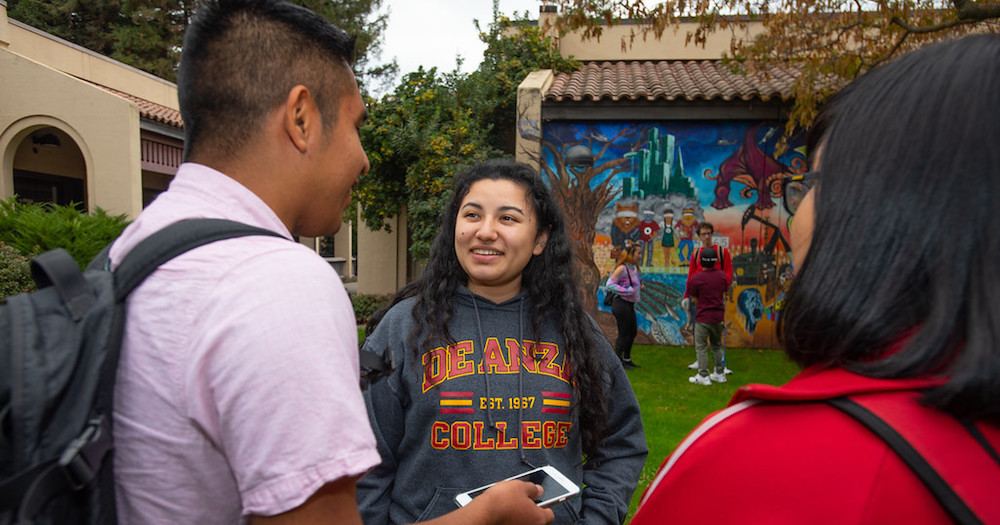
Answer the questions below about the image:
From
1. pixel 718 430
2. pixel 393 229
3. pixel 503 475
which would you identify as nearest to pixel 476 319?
pixel 503 475

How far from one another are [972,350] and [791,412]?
0.24 m

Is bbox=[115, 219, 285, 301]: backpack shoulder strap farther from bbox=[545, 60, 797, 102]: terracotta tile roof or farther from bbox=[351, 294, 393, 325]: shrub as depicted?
bbox=[351, 294, 393, 325]: shrub

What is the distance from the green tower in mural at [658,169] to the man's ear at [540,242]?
8.35 meters

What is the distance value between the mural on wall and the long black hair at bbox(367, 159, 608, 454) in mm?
8031

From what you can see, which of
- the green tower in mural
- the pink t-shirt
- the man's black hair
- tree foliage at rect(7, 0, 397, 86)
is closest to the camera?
the pink t-shirt

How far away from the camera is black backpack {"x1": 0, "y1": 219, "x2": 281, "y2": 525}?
2.54 ft

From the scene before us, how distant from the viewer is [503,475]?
80.3 inches

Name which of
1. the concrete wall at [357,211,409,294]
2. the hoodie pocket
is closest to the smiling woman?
the hoodie pocket

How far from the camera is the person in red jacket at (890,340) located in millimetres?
768

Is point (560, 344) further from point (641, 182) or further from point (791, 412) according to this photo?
point (641, 182)

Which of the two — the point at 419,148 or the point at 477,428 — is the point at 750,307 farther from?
the point at 477,428

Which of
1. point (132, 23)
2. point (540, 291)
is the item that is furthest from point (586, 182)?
point (132, 23)

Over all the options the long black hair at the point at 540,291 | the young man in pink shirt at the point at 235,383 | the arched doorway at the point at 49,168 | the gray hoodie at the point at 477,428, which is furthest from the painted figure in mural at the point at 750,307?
the arched doorway at the point at 49,168

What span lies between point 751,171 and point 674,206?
1.40 metres
